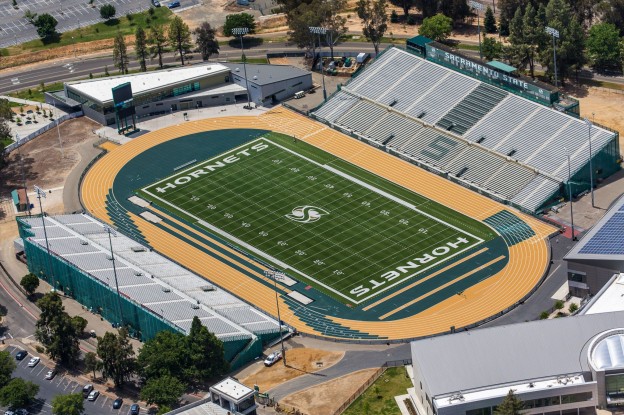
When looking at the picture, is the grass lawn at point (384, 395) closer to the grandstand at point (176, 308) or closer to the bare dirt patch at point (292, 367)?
the bare dirt patch at point (292, 367)

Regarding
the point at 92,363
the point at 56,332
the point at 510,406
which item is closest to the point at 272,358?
the point at 92,363

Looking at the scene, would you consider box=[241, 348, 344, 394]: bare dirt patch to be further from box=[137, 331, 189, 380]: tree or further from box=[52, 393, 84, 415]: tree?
box=[52, 393, 84, 415]: tree

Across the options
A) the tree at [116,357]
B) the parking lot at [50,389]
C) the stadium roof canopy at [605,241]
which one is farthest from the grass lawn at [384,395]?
the stadium roof canopy at [605,241]

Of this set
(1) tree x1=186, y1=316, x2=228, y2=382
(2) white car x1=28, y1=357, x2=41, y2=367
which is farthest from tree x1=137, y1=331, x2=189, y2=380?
(2) white car x1=28, y1=357, x2=41, y2=367

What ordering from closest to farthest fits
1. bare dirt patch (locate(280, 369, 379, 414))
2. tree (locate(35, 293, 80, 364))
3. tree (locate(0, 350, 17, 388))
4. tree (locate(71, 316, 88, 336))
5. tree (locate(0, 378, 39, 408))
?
bare dirt patch (locate(280, 369, 379, 414)) → tree (locate(0, 378, 39, 408)) → tree (locate(0, 350, 17, 388)) → tree (locate(35, 293, 80, 364)) → tree (locate(71, 316, 88, 336))

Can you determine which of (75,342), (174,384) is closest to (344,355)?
(174,384)

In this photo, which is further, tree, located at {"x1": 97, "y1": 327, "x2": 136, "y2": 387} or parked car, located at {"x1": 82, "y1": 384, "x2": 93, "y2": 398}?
parked car, located at {"x1": 82, "y1": 384, "x2": 93, "y2": 398}
